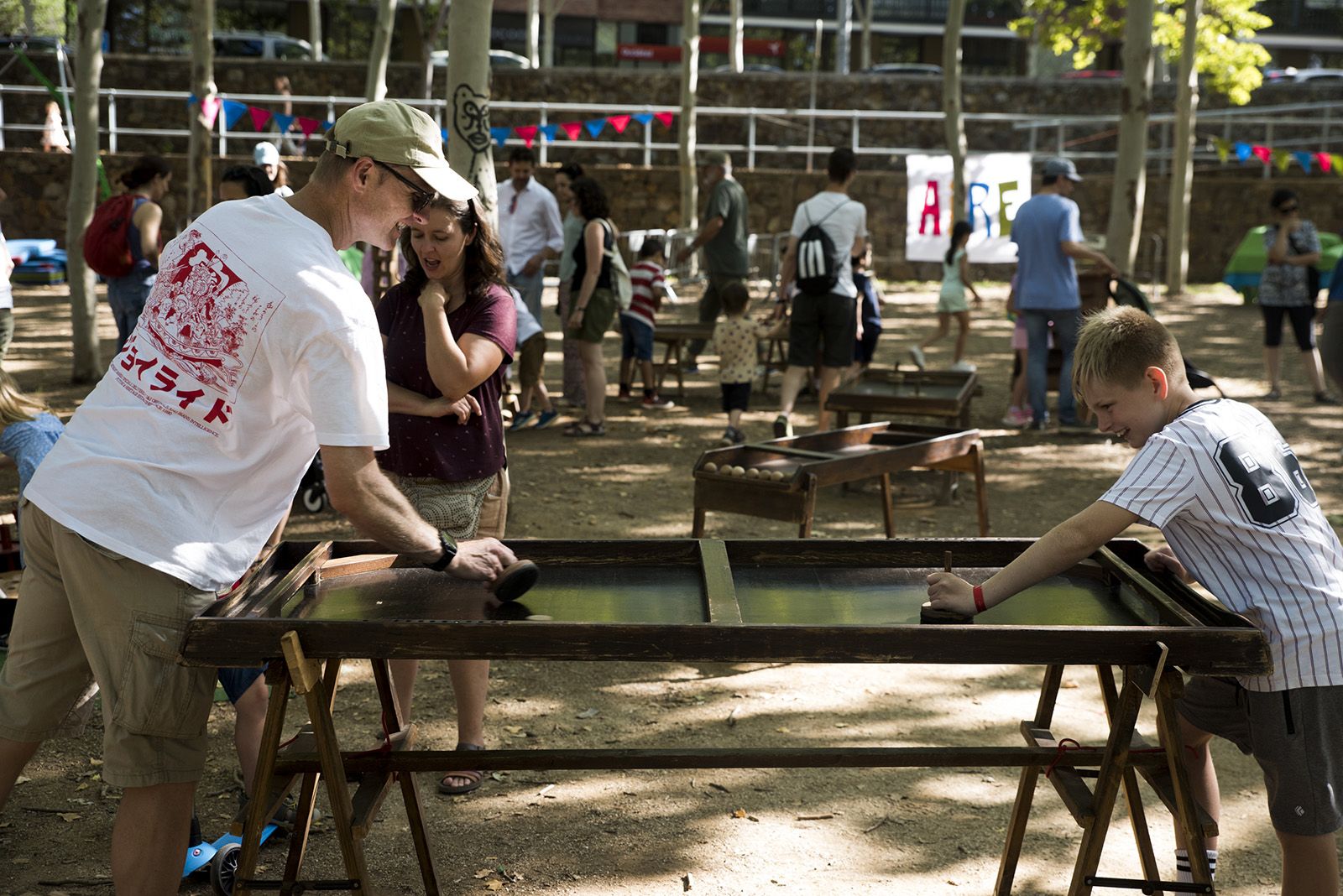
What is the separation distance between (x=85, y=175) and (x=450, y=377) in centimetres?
750

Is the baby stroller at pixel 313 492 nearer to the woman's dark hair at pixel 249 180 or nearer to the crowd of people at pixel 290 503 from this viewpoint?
the woman's dark hair at pixel 249 180

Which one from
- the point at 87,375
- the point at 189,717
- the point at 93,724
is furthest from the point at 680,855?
the point at 87,375

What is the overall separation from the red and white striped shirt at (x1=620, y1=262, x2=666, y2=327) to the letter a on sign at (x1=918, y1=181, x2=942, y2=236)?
28.7 feet

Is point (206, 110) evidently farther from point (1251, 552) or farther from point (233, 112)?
point (1251, 552)

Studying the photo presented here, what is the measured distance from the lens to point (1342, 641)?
255 centimetres

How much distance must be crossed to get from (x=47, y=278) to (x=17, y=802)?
14574 millimetres

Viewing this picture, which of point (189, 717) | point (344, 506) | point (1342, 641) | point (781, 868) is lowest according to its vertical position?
point (781, 868)

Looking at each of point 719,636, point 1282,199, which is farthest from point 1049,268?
point 719,636

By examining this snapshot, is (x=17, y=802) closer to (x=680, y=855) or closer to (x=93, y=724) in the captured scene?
(x=93, y=724)

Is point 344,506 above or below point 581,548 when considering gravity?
above

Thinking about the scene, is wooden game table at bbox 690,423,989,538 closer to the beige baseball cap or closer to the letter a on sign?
the beige baseball cap

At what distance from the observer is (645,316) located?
Result: 9859mm

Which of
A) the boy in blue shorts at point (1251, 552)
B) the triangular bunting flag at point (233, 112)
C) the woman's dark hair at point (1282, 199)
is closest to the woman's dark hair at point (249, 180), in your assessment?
the boy in blue shorts at point (1251, 552)

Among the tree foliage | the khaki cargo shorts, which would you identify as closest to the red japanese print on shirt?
the khaki cargo shorts
